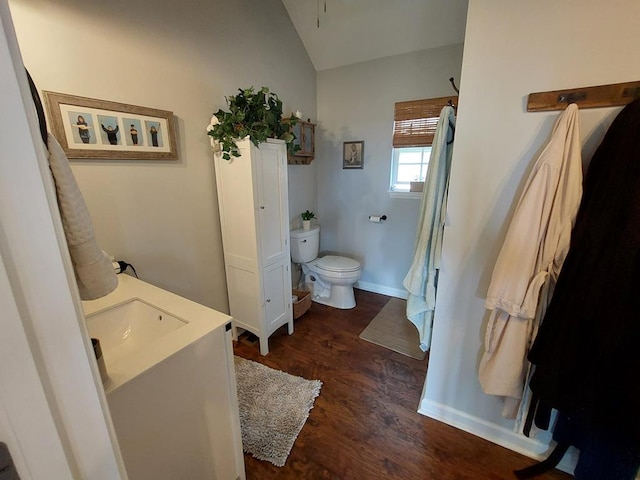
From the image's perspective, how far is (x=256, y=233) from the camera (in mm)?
1865

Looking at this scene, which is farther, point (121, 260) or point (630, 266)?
point (121, 260)

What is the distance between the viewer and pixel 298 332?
2361 millimetres

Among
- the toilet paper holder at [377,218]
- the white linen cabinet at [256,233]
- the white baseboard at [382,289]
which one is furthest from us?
the white baseboard at [382,289]

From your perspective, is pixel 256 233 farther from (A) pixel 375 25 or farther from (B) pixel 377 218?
(A) pixel 375 25

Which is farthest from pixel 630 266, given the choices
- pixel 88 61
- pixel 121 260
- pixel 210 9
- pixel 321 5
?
pixel 321 5

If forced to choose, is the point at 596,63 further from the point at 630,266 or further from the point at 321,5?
the point at 321,5

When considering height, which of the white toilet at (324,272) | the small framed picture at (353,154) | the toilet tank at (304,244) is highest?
the small framed picture at (353,154)

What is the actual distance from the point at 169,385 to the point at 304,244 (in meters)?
1.90

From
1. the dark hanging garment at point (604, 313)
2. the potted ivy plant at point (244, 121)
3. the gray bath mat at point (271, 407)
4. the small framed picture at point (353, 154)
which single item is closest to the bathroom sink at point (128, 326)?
the gray bath mat at point (271, 407)

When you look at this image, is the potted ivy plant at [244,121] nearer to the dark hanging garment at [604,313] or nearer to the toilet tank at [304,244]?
the toilet tank at [304,244]

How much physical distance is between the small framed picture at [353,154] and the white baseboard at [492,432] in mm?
2190

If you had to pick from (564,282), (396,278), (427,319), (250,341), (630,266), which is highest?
(630,266)

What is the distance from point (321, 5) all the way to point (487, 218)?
7.28 feet

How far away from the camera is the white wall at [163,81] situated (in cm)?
127
